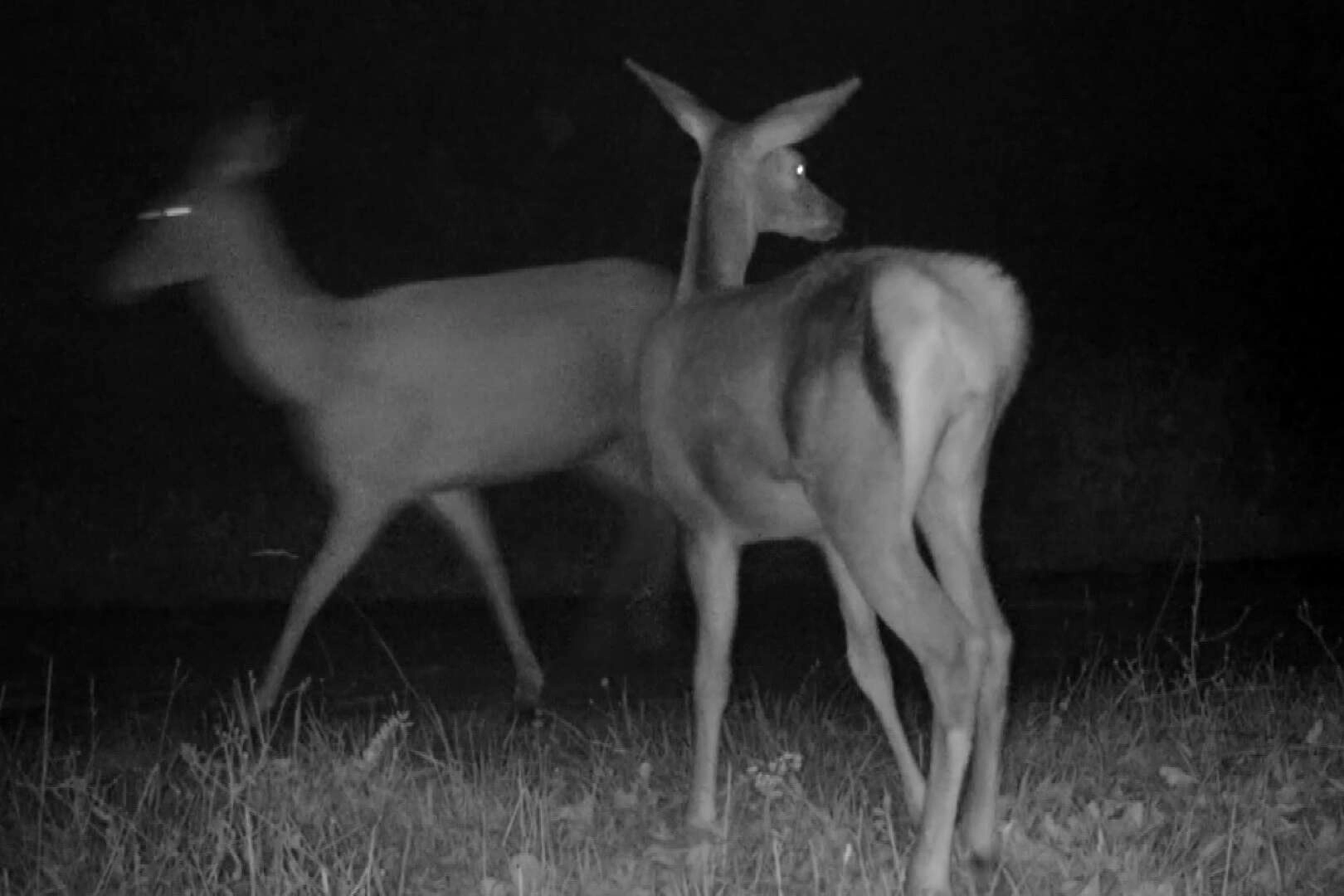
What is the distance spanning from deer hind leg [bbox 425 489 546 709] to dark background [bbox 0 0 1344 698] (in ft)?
7.47

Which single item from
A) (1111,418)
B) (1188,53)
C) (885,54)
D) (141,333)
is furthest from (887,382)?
(1188,53)

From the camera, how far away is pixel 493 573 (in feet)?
28.5

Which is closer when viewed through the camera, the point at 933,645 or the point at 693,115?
the point at 933,645

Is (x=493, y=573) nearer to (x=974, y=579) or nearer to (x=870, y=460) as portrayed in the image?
(x=974, y=579)

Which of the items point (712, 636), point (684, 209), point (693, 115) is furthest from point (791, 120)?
point (684, 209)

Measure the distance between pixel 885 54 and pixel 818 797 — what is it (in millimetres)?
12548

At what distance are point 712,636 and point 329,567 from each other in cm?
271

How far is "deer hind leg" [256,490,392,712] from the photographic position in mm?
7793

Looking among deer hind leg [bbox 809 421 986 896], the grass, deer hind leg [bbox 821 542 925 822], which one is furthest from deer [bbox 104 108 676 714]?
deer hind leg [bbox 809 421 986 896]

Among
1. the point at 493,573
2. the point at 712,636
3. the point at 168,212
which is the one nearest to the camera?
the point at 712,636

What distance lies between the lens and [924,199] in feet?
55.0

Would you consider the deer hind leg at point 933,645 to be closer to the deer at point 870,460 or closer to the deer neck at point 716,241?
the deer at point 870,460

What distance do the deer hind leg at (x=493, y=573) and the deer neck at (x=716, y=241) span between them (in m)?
1.62

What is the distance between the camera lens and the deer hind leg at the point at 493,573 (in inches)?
324
